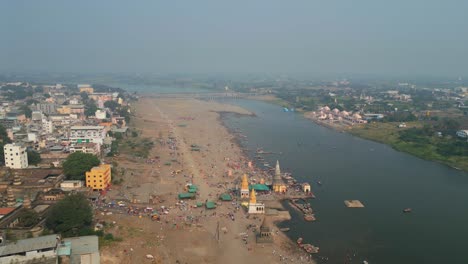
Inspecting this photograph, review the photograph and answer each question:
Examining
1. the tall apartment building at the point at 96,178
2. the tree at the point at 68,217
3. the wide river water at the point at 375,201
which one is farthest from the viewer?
the tall apartment building at the point at 96,178

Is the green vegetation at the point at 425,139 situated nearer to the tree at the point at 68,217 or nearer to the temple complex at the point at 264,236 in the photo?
the temple complex at the point at 264,236

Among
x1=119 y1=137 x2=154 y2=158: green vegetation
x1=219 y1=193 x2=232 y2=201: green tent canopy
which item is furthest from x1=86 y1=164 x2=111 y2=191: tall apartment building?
x1=119 y1=137 x2=154 y2=158: green vegetation

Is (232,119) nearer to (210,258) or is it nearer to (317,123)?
(317,123)

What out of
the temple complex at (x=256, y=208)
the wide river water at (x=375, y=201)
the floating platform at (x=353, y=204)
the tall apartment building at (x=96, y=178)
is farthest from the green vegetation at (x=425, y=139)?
the tall apartment building at (x=96, y=178)

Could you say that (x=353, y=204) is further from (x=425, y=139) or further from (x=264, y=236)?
(x=425, y=139)

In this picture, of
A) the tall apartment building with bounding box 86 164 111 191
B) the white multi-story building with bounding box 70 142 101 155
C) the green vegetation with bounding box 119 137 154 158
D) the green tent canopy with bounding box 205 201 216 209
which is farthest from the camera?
the green vegetation with bounding box 119 137 154 158

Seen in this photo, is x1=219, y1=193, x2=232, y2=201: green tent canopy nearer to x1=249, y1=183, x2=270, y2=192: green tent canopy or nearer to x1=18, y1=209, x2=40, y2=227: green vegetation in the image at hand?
x1=249, y1=183, x2=270, y2=192: green tent canopy
